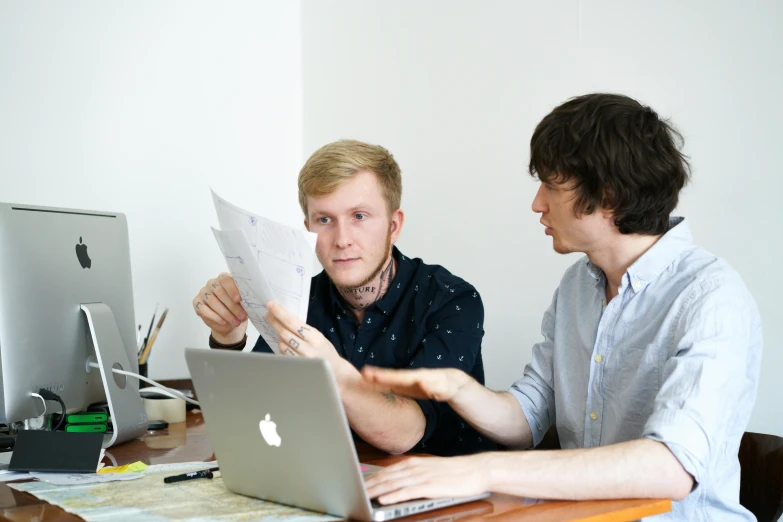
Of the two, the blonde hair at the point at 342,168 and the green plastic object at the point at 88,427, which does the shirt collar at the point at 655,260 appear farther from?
the green plastic object at the point at 88,427

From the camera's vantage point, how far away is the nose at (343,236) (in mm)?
1852

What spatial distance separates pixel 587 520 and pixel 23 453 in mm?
1020

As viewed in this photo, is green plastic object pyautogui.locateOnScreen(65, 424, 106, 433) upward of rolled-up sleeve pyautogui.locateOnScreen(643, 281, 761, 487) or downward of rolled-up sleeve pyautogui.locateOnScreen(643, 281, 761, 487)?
downward

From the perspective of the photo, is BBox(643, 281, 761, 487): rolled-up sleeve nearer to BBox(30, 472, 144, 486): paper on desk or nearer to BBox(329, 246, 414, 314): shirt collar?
BBox(329, 246, 414, 314): shirt collar

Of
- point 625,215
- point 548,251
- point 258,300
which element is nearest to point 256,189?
point 548,251

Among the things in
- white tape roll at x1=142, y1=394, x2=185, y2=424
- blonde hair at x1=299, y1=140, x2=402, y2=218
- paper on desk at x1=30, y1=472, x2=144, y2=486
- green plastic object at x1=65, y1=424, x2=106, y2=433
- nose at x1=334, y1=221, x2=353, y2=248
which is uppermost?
blonde hair at x1=299, y1=140, x2=402, y2=218

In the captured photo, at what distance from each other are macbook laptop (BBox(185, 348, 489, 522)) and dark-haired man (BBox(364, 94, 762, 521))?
0.07m

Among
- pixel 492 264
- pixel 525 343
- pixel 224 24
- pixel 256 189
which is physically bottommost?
pixel 525 343

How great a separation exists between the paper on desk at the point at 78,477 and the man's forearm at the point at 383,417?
397 mm

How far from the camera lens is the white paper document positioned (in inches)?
51.7

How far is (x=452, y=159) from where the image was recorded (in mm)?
2629

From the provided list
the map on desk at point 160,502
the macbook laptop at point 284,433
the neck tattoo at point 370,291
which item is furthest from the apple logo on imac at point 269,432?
the neck tattoo at point 370,291

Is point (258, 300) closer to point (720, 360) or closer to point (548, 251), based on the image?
point (720, 360)

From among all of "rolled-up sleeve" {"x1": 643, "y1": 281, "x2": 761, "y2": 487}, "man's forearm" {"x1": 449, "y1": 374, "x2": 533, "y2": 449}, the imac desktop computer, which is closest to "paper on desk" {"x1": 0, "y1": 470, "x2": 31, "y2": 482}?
the imac desktop computer
